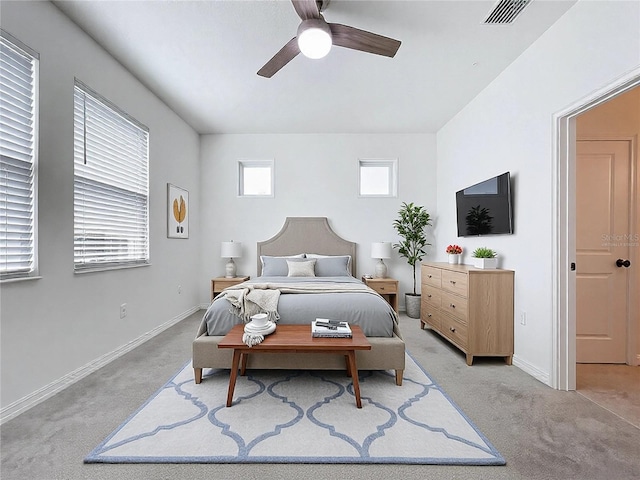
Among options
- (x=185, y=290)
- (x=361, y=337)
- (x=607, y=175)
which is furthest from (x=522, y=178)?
(x=185, y=290)

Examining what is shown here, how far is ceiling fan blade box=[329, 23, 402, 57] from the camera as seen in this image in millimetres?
2049

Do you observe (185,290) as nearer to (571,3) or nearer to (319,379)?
(319,379)

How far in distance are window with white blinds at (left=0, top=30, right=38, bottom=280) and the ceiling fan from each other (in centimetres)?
169

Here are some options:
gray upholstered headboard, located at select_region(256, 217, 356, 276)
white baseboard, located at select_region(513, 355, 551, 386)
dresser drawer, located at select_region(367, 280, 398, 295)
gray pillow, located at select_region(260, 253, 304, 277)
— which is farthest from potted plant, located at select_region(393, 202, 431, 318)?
white baseboard, located at select_region(513, 355, 551, 386)

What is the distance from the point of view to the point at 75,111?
2479 millimetres

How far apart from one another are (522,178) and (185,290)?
4219mm

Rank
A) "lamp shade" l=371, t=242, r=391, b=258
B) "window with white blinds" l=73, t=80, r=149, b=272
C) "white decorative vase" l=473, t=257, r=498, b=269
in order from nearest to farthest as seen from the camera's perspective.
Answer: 1. "window with white blinds" l=73, t=80, r=149, b=272
2. "white decorative vase" l=473, t=257, r=498, b=269
3. "lamp shade" l=371, t=242, r=391, b=258

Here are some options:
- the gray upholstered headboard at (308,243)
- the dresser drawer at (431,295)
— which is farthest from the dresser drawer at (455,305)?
the gray upholstered headboard at (308,243)

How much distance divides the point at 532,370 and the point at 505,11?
Answer: 108 inches

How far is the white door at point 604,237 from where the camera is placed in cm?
274

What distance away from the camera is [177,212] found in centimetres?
418

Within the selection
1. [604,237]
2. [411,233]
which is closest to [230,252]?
[411,233]

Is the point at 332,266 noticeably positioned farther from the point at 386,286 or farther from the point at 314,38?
the point at 314,38

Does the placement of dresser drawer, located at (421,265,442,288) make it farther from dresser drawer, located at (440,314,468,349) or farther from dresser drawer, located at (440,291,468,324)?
dresser drawer, located at (440,314,468,349)
